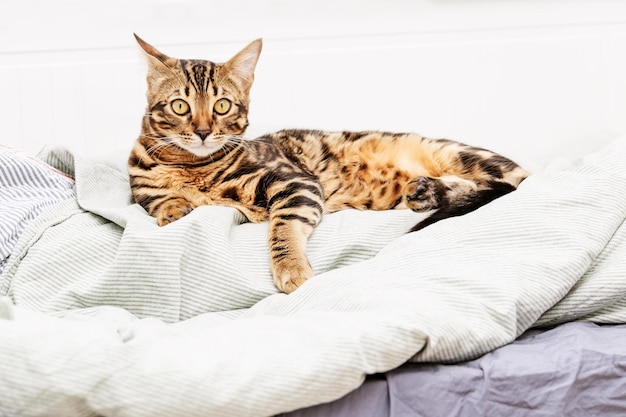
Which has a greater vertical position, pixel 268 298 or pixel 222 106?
pixel 222 106

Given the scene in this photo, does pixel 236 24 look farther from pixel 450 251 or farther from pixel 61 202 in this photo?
pixel 450 251

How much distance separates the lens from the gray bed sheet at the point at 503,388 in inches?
30.6

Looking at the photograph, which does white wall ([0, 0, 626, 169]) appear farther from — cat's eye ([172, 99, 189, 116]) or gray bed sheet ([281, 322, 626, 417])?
gray bed sheet ([281, 322, 626, 417])

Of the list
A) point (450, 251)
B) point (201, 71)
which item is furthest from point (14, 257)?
Result: point (450, 251)

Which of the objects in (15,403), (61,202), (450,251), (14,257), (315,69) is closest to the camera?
(15,403)

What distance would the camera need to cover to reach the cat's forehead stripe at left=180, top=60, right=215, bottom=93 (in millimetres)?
1505

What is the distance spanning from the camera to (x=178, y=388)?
678 mm


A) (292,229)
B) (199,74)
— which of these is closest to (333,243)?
(292,229)

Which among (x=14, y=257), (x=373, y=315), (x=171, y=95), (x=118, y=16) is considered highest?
(x=118, y=16)

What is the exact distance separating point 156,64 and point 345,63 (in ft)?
2.64

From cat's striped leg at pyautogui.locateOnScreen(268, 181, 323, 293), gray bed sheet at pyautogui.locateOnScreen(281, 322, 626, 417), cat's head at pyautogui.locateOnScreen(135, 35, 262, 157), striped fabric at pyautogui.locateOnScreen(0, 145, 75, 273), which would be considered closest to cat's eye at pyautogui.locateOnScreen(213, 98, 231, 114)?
cat's head at pyautogui.locateOnScreen(135, 35, 262, 157)

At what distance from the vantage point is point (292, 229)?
1.24 meters

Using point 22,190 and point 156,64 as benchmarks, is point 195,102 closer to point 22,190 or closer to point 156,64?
point 156,64

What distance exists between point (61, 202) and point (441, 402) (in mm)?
960
